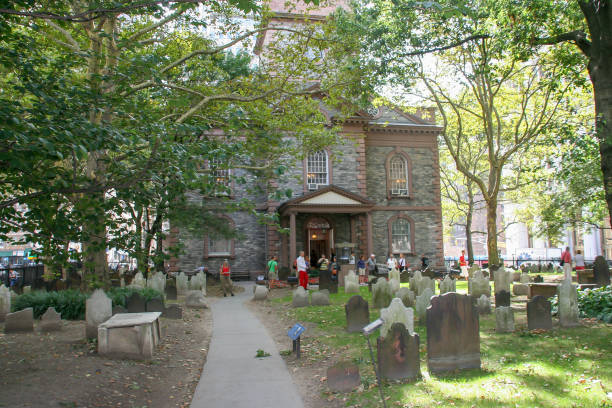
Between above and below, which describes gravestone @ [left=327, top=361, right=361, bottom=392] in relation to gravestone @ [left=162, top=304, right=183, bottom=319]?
below

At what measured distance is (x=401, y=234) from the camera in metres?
30.8

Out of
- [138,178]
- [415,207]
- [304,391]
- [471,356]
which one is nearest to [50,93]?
Answer: [138,178]

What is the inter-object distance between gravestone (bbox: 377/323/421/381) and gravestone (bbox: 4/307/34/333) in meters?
7.82

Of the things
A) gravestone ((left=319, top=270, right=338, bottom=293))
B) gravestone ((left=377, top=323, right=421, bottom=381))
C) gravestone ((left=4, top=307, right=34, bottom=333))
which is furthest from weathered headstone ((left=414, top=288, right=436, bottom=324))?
gravestone ((left=4, top=307, right=34, bottom=333))

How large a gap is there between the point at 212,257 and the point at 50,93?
73.1 feet

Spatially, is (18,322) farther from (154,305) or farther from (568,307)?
(568,307)

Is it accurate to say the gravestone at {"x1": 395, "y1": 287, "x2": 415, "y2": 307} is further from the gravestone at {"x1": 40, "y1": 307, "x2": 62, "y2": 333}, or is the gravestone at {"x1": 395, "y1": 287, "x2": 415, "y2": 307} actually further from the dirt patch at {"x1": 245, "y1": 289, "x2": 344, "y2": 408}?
the gravestone at {"x1": 40, "y1": 307, "x2": 62, "y2": 333}

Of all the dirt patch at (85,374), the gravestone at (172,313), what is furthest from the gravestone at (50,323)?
the gravestone at (172,313)

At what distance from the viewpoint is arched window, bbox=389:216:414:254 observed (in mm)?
30491

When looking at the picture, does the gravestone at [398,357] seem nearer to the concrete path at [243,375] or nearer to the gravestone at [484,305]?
the concrete path at [243,375]

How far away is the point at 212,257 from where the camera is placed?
92.4ft

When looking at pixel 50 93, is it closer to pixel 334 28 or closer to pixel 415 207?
pixel 334 28

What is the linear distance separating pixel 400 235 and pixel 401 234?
0.32 ft

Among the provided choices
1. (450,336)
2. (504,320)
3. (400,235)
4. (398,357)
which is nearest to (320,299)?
(504,320)
